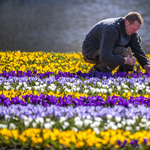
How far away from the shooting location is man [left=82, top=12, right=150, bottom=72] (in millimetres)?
4023

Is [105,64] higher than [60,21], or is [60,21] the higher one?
[60,21]

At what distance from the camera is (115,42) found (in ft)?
14.2

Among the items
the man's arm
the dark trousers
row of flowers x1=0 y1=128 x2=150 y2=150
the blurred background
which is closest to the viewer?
row of flowers x1=0 y1=128 x2=150 y2=150

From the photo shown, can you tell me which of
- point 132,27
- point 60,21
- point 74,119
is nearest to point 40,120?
point 74,119

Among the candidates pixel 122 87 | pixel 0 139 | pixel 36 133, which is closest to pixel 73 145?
pixel 36 133

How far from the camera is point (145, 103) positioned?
109 inches

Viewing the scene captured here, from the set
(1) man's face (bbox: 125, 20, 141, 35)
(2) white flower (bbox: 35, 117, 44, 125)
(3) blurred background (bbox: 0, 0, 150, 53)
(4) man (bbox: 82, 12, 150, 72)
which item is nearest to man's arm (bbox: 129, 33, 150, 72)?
(4) man (bbox: 82, 12, 150, 72)

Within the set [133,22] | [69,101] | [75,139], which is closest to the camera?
[75,139]

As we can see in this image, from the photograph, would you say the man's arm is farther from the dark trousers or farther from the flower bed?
the flower bed

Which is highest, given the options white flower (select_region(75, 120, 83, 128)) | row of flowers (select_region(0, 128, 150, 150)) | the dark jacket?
the dark jacket

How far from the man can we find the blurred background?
4531 millimetres

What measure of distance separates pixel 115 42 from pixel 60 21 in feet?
18.0

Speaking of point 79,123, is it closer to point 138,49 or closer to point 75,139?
point 75,139

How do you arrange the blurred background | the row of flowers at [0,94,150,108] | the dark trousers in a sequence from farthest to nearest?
the blurred background < the dark trousers < the row of flowers at [0,94,150,108]
